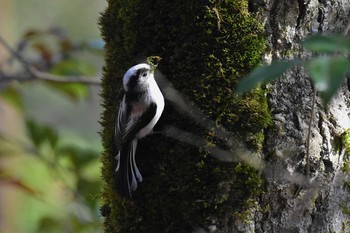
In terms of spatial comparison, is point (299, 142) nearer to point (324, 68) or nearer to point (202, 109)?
point (202, 109)

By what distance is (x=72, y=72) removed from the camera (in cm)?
385

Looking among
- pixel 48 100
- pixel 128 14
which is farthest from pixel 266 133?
pixel 48 100

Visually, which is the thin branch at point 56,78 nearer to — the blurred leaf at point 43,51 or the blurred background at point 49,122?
the blurred background at point 49,122

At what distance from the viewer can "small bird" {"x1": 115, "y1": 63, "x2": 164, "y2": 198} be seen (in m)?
2.23

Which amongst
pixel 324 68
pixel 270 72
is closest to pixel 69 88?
pixel 270 72

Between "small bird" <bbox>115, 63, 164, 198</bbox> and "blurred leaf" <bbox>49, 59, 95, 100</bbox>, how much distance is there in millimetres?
1609

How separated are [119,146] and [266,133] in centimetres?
55

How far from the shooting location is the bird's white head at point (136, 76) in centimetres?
224

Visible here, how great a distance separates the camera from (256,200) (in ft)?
6.93

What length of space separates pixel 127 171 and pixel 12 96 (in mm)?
1995

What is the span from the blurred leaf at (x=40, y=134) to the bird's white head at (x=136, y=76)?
1.57m

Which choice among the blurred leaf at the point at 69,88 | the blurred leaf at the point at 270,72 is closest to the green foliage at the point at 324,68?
the blurred leaf at the point at 270,72

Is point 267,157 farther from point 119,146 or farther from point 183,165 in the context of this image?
point 119,146

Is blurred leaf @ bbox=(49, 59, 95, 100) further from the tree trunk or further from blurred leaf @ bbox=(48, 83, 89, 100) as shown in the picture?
the tree trunk
